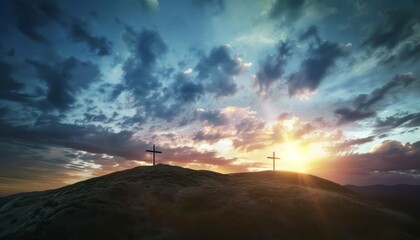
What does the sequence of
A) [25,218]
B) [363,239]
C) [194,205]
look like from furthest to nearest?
[25,218] < [194,205] < [363,239]

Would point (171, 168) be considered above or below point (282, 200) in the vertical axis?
above

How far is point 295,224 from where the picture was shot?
51.2 feet

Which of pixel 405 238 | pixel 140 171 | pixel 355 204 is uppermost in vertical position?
pixel 140 171

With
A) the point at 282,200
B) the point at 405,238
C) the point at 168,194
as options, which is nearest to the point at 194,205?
the point at 168,194

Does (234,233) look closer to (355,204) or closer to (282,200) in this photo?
(282,200)

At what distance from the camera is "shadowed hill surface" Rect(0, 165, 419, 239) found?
14773mm

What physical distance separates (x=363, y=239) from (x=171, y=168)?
17.7 m

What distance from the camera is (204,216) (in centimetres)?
1648

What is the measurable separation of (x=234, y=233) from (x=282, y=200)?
500 centimetres

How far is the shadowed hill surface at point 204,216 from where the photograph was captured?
14.8m

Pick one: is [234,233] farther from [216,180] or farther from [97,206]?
[216,180]

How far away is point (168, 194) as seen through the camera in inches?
766

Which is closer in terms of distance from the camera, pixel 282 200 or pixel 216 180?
pixel 282 200

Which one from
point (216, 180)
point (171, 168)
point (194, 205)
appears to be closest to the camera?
point (194, 205)
